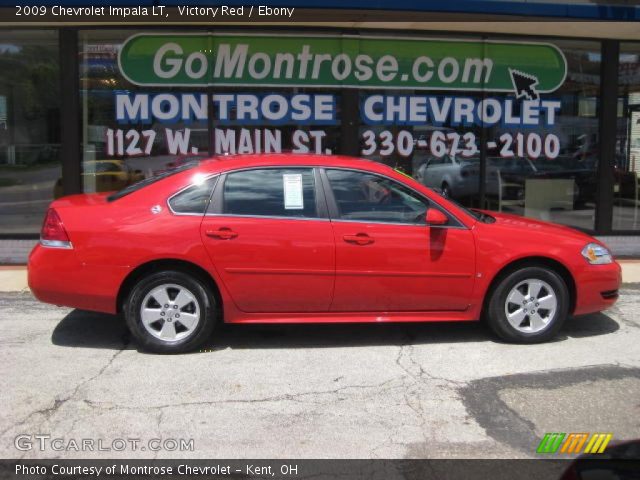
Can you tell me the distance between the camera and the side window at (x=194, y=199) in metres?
5.46

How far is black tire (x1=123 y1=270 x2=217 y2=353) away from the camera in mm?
5371

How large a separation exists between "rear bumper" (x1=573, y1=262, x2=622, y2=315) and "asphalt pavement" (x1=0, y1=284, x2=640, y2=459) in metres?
0.35

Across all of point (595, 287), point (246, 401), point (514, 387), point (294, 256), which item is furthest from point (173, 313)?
point (595, 287)

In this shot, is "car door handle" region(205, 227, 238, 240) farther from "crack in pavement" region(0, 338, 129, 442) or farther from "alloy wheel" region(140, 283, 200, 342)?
"crack in pavement" region(0, 338, 129, 442)

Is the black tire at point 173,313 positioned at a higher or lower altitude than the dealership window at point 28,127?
lower

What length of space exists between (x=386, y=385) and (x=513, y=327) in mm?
1493

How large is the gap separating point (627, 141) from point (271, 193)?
6.90m

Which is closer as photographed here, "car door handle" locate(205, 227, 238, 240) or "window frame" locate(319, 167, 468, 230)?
"car door handle" locate(205, 227, 238, 240)

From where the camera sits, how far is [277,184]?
5.61 meters

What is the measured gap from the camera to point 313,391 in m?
4.78

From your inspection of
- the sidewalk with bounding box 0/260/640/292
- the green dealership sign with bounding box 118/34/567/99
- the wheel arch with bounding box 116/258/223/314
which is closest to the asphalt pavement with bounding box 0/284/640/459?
the wheel arch with bounding box 116/258/223/314

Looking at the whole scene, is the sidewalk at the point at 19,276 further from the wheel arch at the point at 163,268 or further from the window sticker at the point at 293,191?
the window sticker at the point at 293,191
